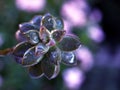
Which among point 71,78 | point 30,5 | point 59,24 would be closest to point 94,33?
point 71,78

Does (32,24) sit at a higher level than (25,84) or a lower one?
higher

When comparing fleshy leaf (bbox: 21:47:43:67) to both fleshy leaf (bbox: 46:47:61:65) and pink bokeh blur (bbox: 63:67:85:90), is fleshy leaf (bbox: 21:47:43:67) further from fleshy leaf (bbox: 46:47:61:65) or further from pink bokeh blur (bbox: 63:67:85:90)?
pink bokeh blur (bbox: 63:67:85:90)

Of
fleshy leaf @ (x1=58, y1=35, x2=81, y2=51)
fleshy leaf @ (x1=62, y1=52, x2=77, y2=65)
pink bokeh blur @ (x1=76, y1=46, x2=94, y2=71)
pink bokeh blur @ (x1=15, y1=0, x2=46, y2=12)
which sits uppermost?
fleshy leaf @ (x1=58, y1=35, x2=81, y2=51)

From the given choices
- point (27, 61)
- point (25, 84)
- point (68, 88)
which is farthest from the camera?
point (68, 88)

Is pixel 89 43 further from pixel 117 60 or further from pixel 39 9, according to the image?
pixel 117 60

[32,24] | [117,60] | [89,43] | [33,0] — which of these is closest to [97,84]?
[117,60]

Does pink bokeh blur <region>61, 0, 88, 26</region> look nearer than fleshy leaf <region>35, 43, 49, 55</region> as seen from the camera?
No

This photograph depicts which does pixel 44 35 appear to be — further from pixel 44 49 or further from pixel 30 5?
pixel 30 5

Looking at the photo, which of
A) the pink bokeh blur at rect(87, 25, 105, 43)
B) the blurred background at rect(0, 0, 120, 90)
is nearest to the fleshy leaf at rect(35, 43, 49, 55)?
the blurred background at rect(0, 0, 120, 90)
